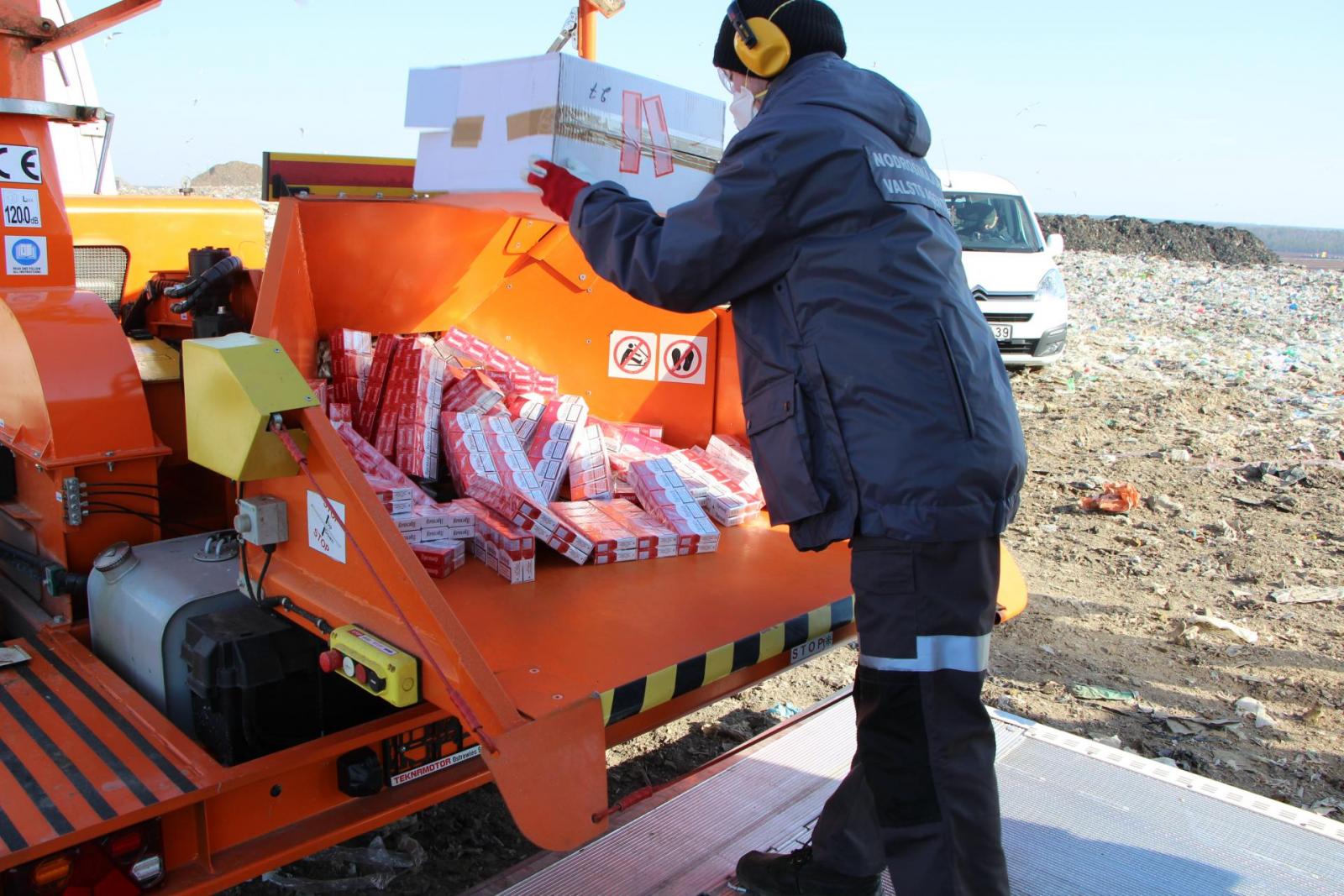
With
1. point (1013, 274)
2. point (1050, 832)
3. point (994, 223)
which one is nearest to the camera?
point (1050, 832)

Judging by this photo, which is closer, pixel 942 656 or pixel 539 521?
pixel 942 656

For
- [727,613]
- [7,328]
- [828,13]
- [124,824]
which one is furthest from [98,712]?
[828,13]

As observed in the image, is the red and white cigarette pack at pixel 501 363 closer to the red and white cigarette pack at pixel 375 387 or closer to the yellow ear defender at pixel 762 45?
the red and white cigarette pack at pixel 375 387

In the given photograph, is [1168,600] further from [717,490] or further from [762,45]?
[762,45]

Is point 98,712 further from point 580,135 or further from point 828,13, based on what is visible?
point 828,13

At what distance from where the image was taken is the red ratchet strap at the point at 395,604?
1897 millimetres

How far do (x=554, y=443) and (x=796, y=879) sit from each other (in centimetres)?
155

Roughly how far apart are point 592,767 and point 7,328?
2046 mm

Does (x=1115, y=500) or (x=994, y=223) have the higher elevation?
(x=994, y=223)

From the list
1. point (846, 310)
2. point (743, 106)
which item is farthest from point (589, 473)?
point (846, 310)

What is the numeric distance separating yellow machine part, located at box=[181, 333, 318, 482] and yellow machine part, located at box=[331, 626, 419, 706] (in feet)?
1.26

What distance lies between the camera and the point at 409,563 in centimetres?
199

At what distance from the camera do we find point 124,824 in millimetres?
1914

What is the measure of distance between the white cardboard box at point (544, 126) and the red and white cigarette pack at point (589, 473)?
0.95 metres
